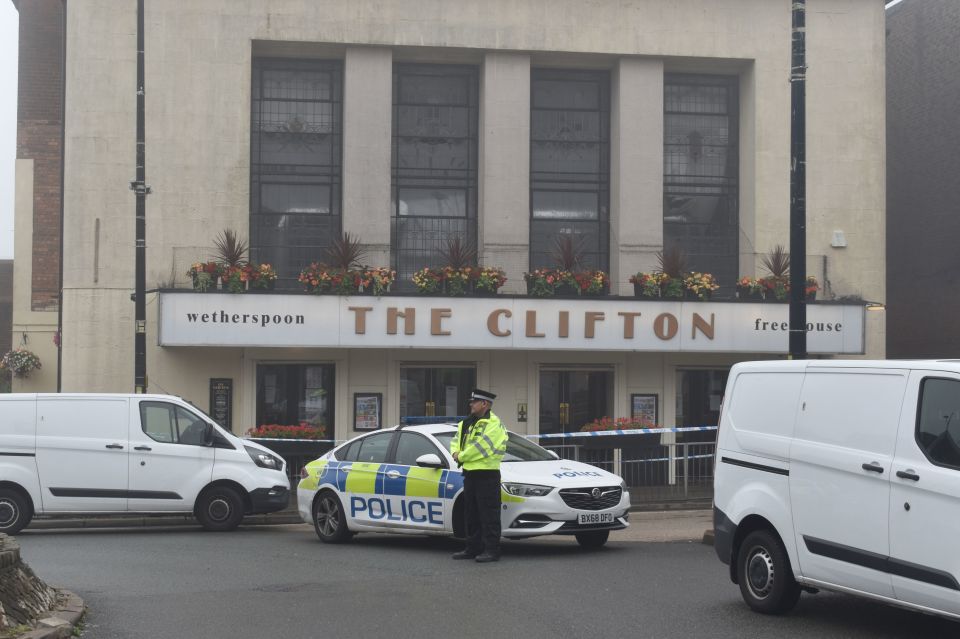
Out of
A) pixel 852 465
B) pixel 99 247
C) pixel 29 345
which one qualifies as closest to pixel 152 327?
pixel 99 247

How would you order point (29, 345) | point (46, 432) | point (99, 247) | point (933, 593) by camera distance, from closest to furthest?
A: 1. point (933, 593)
2. point (46, 432)
3. point (99, 247)
4. point (29, 345)

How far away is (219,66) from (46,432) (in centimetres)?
1054

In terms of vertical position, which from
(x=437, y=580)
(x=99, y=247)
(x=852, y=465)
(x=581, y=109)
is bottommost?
(x=437, y=580)

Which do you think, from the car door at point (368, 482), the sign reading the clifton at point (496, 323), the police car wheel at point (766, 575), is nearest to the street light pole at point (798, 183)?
the car door at point (368, 482)

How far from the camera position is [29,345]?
3700 centimetres

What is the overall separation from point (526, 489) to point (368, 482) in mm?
2310

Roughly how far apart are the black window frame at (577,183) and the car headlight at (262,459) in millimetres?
10079

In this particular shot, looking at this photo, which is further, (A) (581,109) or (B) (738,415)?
(A) (581,109)

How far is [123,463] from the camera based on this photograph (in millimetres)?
17031

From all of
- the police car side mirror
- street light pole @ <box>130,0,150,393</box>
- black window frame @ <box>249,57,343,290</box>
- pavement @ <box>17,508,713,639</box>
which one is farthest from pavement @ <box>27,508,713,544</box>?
black window frame @ <box>249,57,343,290</box>

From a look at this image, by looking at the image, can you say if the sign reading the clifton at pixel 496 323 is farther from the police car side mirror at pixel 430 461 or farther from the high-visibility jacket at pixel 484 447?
the high-visibility jacket at pixel 484 447

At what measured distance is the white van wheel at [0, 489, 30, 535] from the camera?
16625 millimetres

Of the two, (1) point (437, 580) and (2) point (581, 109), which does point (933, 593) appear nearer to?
(1) point (437, 580)

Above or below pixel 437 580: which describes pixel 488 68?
above
